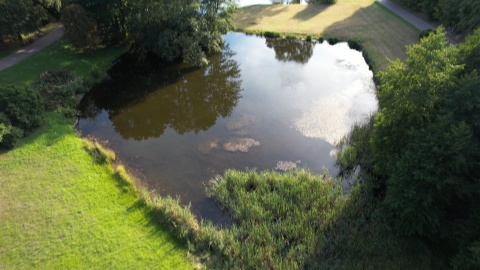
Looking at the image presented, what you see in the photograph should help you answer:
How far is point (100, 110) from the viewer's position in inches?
1024

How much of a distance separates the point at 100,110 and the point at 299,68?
61.3 ft

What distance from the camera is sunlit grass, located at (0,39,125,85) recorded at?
27.6 m

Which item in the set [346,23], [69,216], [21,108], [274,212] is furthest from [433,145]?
[346,23]

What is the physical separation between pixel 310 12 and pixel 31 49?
35.3 meters

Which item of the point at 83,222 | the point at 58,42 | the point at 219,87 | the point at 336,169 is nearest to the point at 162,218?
the point at 83,222

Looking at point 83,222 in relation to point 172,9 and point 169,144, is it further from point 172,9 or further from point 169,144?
point 172,9

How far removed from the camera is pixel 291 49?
118 feet

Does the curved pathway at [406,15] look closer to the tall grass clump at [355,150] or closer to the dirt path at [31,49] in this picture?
the tall grass clump at [355,150]

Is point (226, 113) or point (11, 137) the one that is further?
point (226, 113)

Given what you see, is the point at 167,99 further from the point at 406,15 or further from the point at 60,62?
the point at 406,15

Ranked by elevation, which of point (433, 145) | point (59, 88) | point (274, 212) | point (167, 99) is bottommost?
point (274, 212)

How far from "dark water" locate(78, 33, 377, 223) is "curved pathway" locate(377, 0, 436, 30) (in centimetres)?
979

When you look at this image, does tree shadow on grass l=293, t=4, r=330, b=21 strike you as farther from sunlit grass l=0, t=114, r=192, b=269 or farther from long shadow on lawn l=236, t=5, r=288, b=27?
sunlit grass l=0, t=114, r=192, b=269

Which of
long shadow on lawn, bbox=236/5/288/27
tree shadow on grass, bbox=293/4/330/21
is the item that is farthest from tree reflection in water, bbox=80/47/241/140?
tree shadow on grass, bbox=293/4/330/21
